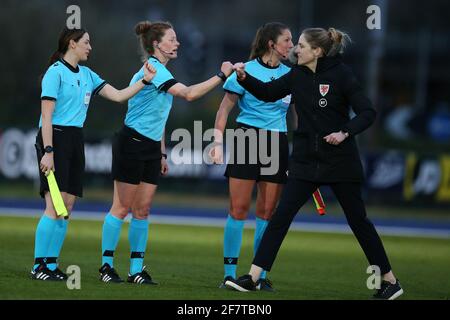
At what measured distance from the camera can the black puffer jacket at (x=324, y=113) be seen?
31.2 ft

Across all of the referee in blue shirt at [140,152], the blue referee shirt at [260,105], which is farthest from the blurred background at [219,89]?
the blue referee shirt at [260,105]

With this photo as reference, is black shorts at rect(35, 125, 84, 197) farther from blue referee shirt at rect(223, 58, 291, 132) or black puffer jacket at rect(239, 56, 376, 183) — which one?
black puffer jacket at rect(239, 56, 376, 183)

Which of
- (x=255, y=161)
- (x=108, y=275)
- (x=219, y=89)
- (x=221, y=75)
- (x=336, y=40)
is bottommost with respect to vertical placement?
(x=108, y=275)

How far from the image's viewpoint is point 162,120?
1032 cm

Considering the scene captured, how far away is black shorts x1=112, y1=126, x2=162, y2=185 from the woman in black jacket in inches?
49.2

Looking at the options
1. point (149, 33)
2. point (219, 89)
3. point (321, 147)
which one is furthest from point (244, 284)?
point (219, 89)

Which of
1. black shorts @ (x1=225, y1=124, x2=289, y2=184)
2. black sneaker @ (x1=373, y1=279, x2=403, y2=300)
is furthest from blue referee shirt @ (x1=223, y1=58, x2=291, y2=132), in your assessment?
black sneaker @ (x1=373, y1=279, x2=403, y2=300)

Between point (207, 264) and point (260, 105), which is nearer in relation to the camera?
point (260, 105)

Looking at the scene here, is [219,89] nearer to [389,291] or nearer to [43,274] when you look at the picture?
[43,274]

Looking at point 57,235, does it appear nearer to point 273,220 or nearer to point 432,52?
point 273,220

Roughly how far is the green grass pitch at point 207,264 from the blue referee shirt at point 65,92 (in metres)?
1.59

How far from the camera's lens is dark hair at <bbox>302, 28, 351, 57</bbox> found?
31.6 ft

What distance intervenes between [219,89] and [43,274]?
39.3 metres

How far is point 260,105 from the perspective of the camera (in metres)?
10.4
